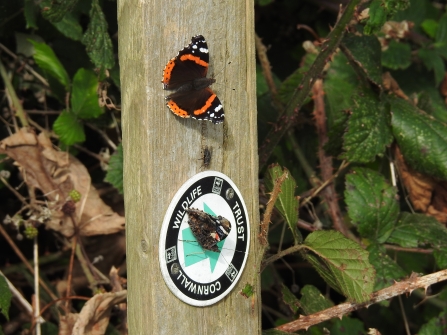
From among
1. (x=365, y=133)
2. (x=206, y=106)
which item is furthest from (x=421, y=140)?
(x=206, y=106)

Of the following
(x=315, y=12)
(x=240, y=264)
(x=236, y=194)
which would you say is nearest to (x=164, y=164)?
(x=236, y=194)

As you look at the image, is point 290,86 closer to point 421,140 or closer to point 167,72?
point 421,140

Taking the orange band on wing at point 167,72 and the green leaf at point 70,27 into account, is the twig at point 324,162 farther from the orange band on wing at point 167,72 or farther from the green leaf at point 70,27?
the orange band on wing at point 167,72

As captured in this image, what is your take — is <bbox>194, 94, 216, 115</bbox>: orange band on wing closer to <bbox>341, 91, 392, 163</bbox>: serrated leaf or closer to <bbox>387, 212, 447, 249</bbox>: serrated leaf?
<bbox>341, 91, 392, 163</bbox>: serrated leaf

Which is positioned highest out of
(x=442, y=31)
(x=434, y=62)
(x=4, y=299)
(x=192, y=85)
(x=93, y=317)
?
(x=442, y=31)

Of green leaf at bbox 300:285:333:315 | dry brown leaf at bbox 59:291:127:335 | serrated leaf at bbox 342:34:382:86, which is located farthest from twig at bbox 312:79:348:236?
dry brown leaf at bbox 59:291:127:335

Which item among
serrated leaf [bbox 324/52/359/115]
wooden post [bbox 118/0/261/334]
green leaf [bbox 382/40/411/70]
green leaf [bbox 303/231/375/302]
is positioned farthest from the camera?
green leaf [bbox 382/40/411/70]
